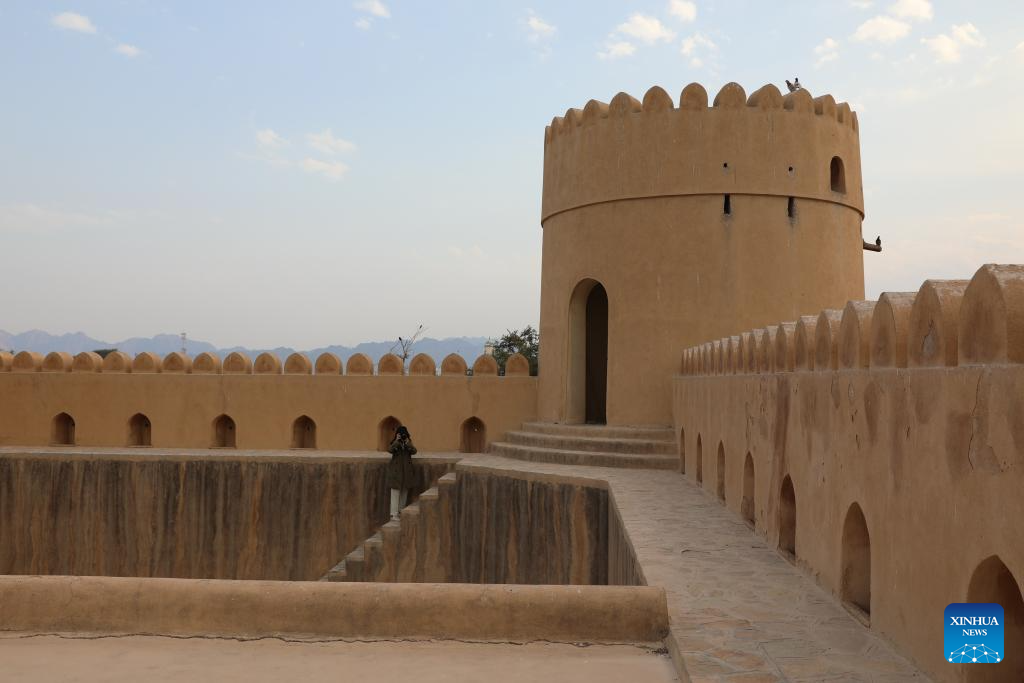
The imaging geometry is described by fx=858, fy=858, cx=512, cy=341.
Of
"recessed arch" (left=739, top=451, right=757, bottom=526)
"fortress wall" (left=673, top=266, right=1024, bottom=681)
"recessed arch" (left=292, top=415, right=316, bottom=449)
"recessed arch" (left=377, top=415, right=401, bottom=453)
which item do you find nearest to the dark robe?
"recessed arch" (left=377, top=415, right=401, bottom=453)

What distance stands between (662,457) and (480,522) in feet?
7.75

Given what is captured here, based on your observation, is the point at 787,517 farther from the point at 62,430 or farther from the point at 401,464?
the point at 62,430

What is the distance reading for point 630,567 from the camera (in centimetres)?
596

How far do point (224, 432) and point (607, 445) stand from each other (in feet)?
22.9

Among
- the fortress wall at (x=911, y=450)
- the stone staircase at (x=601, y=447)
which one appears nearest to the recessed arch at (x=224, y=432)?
the stone staircase at (x=601, y=447)

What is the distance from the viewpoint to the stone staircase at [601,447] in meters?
10.5

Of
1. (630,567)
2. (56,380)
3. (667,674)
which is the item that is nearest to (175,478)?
(56,380)

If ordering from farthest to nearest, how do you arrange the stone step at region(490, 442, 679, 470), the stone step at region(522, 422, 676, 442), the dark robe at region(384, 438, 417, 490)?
the dark robe at region(384, 438, 417, 490) → the stone step at region(522, 422, 676, 442) → the stone step at region(490, 442, 679, 470)

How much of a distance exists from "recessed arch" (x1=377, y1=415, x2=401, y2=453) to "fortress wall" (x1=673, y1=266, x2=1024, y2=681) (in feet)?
28.2

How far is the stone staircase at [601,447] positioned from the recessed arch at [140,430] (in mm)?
6488

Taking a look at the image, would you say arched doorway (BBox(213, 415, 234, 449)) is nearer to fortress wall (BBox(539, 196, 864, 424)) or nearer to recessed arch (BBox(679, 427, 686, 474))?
fortress wall (BBox(539, 196, 864, 424))

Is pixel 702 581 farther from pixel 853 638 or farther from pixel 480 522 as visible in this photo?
pixel 480 522

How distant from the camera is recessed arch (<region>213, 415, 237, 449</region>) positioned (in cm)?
1423

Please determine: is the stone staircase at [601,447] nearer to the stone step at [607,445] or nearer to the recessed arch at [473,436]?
the stone step at [607,445]
